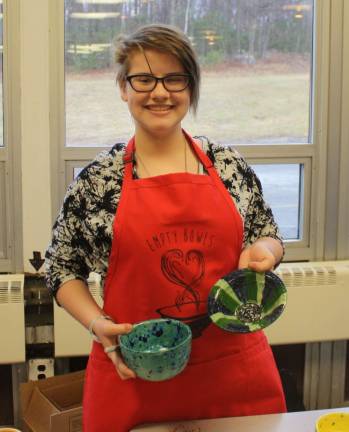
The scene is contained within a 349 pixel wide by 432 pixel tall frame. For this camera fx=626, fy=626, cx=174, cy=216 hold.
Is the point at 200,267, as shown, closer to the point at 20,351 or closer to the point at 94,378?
the point at 94,378

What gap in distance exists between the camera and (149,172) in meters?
1.39

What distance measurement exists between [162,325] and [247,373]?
0.26 meters

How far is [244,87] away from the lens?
2.70 meters

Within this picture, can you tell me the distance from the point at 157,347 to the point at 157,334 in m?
0.03

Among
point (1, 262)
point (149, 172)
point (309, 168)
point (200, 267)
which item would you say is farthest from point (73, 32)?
point (200, 267)

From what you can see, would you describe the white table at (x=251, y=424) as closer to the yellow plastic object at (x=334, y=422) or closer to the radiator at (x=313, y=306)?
the yellow plastic object at (x=334, y=422)

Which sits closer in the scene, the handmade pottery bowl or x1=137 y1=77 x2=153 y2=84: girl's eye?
the handmade pottery bowl

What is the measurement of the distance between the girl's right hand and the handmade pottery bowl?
0.06 ft

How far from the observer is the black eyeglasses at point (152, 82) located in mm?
1282

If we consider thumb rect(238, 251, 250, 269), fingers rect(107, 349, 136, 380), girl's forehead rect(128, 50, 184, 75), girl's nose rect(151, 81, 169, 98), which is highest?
girl's forehead rect(128, 50, 184, 75)

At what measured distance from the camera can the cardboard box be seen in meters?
2.16

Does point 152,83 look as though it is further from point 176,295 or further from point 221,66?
point 221,66

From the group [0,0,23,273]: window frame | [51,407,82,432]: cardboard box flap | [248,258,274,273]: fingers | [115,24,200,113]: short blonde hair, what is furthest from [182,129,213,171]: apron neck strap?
[0,0,23,273]: window frame

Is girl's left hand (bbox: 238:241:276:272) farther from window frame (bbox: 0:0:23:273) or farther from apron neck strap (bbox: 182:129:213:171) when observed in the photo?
window frame (bbox: 0:0:23:273)
